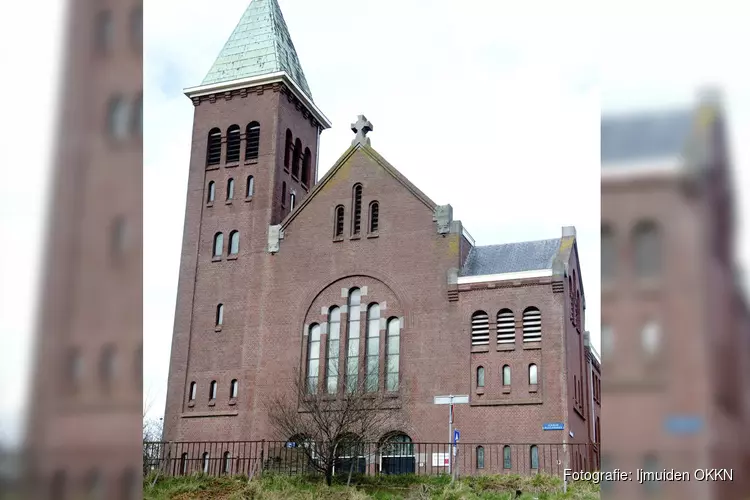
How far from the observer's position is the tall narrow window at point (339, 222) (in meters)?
39.6

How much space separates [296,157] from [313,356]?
13602 mm

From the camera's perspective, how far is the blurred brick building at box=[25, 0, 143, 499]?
324 centimetres

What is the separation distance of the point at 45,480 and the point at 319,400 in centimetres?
3093

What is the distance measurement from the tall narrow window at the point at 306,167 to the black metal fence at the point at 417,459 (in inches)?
667

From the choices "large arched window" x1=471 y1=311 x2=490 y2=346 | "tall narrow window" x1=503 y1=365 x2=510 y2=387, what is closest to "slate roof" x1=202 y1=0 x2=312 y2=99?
"large arched window" x1=471 y1=311 x2=490 y2=346

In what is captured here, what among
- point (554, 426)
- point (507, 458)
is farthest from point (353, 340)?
point (554, 426)

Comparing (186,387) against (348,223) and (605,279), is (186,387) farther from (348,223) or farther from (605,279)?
(605,279)

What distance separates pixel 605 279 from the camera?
2.97m

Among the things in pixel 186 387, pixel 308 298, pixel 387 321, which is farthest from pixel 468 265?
pixel 186 387

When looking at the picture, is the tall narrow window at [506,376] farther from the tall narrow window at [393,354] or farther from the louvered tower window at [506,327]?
the tall narrow window at [393,354]

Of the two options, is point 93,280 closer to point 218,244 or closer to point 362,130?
point 362,130

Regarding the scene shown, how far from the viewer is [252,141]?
4425cm

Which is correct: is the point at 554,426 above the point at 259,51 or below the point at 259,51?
below

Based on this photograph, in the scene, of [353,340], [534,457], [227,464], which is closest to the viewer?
[534,457]
